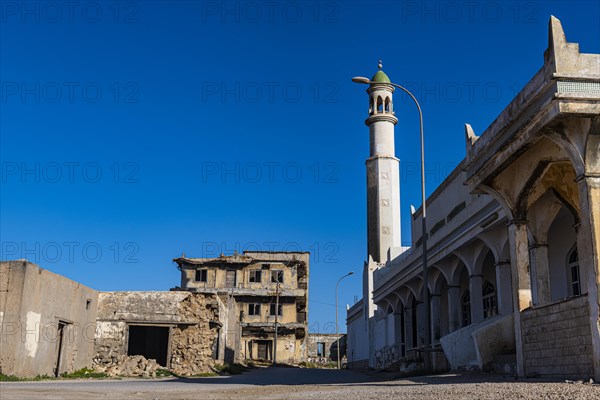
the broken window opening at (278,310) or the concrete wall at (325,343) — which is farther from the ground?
the broken window opening at (278,310)

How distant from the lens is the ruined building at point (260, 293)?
5884 cm

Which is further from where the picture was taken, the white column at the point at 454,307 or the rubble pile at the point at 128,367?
the white column at the point at 454,307

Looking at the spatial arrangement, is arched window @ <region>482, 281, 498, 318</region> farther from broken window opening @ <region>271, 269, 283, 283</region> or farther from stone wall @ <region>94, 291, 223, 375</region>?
broken window opening @ <region>271, 269, 283, 283</region>

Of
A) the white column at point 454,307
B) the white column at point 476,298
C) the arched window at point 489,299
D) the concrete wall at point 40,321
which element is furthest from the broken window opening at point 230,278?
the white column at point 476,298

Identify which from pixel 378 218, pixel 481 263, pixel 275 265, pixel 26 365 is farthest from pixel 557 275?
pixel 275 265

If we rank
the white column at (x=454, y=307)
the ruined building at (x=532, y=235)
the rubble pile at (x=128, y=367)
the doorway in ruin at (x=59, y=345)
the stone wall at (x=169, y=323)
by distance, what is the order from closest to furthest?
Result: the ruined building at (x=532, y=235) → the doorway in ruin at (x=59, y=345) → the rubble pile at (x=128, y=367) → the white column at (x=454, y=307) → the stone wall at (x=169, y=323)

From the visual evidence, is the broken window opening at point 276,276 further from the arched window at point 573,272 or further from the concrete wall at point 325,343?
the arched window at point 573,272

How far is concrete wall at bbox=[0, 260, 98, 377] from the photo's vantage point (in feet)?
67.4

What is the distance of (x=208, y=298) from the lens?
31.3 metres

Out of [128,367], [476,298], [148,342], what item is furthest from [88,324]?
[476,298]

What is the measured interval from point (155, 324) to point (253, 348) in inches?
1236

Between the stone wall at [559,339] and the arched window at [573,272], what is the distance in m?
4.70

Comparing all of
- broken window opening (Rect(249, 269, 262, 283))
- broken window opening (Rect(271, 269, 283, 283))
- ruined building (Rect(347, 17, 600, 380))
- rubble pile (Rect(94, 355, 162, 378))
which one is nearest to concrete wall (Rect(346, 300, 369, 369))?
broken window opening (Rect(271, 269, 283, 283))

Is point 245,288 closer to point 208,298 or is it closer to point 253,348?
point 253,348
